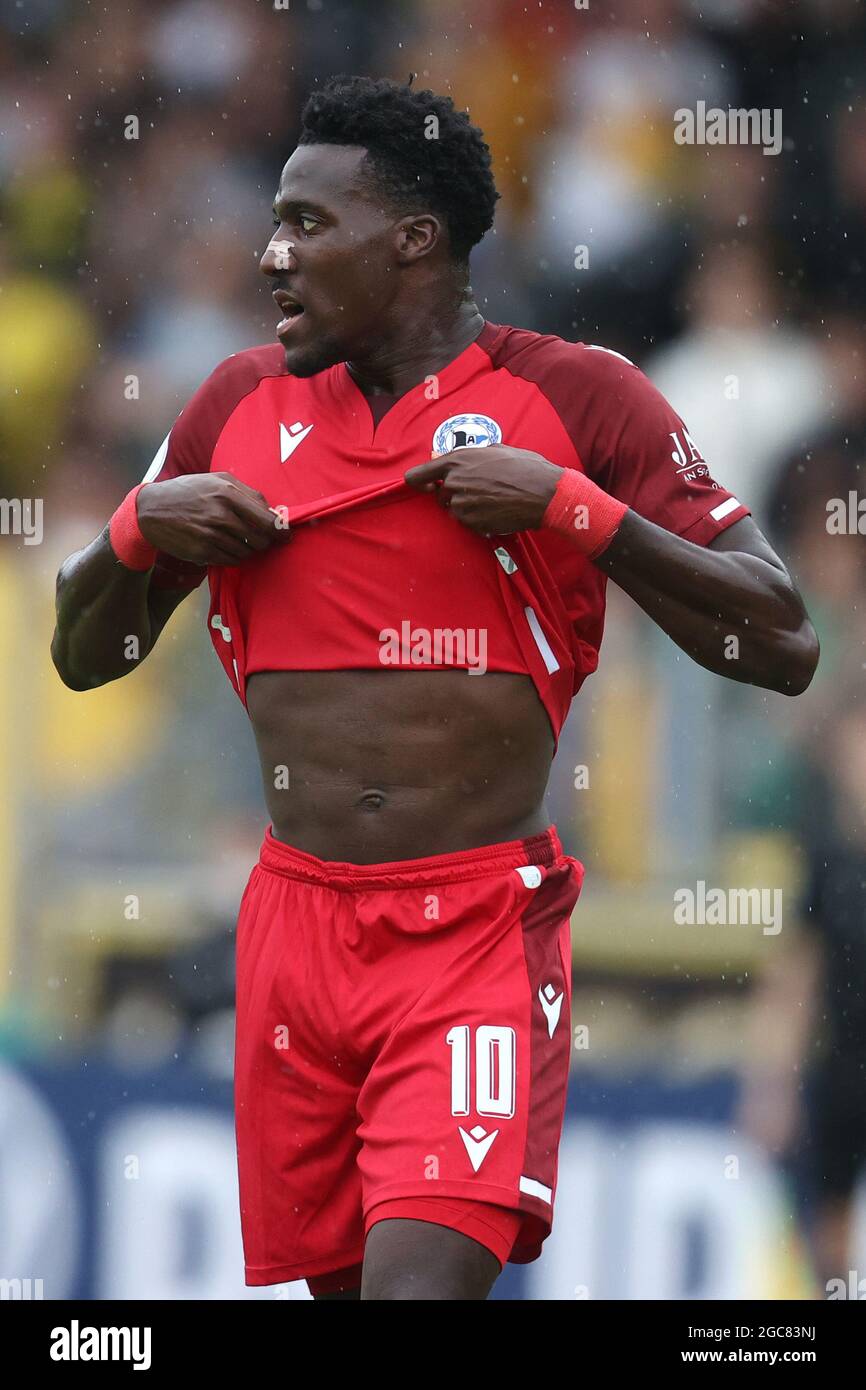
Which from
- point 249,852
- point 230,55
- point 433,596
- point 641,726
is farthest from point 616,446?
point 230,55

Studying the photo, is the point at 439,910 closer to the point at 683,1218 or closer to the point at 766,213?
the point at 683,1218

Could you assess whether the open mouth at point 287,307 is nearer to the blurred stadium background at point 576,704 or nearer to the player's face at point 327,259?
the player's face at point 327,259

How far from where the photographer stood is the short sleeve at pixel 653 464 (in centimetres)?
336

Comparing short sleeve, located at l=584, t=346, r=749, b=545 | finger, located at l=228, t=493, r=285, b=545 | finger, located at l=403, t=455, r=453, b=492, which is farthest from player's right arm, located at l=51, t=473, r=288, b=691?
short sleeve, located at l=584, t=346, r=749, b=545

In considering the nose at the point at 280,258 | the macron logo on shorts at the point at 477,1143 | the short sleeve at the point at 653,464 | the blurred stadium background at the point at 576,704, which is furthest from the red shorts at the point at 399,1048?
the blurred stadium background at the point at 576,704

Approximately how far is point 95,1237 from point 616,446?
2890 mm

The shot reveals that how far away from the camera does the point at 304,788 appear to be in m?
3.41

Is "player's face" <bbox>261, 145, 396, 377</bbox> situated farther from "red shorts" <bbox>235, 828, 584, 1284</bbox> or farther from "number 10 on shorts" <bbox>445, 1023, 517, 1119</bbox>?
"number 10 on shorts" <bbox>445, 1023, 517, 1119</bbox>

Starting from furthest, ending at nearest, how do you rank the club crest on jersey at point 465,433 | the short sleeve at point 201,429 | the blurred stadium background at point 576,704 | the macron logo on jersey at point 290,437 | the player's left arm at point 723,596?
the blurred stadium background at point 576,704 < the short sleeve at point 201,429 < the macron logo on jersey at point 290,437 < the club crest on jersey at point 465,433 < the player's left arm at point 723,596

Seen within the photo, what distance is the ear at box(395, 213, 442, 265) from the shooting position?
3.49 metres

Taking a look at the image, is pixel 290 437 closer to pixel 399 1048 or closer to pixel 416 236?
pixel 416 236

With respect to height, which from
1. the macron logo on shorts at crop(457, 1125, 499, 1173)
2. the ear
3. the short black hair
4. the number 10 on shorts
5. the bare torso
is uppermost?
the short black hair

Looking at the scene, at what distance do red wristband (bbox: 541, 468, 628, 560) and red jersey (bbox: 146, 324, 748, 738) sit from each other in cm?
8

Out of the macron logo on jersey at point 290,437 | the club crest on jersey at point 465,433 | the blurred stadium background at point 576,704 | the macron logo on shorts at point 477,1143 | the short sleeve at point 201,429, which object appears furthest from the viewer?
the blurred stadium background at point 576,704
